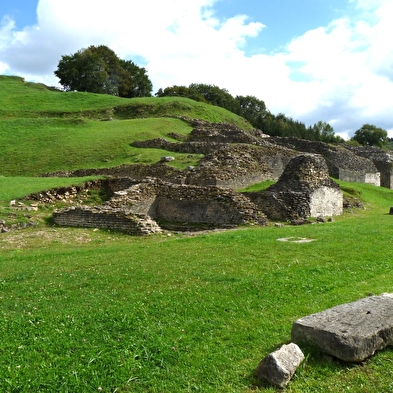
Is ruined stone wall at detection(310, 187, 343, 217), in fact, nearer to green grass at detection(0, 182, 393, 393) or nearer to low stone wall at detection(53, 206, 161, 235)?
low stone wall at detection(53, 206, 161, 235)

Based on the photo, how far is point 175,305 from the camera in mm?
6738

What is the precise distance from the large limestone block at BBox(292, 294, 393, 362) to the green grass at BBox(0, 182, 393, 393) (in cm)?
15

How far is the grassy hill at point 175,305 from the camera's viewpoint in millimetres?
4730

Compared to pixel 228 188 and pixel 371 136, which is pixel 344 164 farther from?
pixel 371 136

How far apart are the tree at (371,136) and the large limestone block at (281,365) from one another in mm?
91624

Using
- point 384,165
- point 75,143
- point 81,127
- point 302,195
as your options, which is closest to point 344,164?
point 384,165

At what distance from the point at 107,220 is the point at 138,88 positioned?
2556 inches

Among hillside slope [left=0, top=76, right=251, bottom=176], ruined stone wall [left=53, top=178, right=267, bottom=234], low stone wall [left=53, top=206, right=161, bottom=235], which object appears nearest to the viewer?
low stone wall [left=53, top=206, right=161, bottom=235]

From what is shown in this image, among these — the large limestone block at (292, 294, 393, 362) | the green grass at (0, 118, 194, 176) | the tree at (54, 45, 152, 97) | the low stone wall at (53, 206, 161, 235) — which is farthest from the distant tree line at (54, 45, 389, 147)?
the large limestone block at (292, 294, 393, 362)

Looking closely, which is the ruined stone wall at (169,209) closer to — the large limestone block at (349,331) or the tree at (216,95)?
the large limestone block at (349,331)

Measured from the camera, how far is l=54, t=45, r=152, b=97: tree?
66.5 meters

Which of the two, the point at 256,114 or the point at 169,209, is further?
the point at 256,114

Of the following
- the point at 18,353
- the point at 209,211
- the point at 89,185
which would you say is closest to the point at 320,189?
the point at 209,211

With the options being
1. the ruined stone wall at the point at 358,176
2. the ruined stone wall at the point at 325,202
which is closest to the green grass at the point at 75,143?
the ruined stone wall at the point at 325,202
